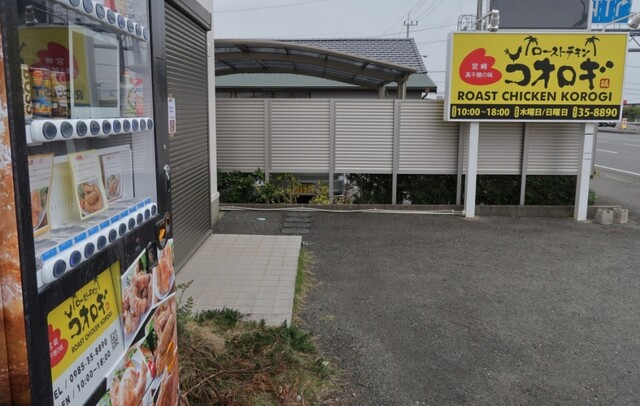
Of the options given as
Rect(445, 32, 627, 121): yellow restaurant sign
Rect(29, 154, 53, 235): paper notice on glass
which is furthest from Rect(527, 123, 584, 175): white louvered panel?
Rect(29, 154, 53, 235): paper notice on glass

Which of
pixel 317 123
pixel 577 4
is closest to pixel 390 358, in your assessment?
pixel 317 123

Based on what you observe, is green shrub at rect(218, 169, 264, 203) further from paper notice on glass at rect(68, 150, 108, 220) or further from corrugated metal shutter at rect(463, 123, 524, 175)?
paper notice on glass at rect(68, 150, 108, 220)

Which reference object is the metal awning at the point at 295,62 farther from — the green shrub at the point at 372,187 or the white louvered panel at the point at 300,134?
the green shrub at the point at 372,187

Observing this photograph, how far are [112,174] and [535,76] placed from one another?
26.0 feet

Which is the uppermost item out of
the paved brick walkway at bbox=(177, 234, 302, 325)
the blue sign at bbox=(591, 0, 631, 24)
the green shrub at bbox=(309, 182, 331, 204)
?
the blue sign at bbox=(591, 0, 631, 24)

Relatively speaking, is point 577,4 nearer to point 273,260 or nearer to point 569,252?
point 569,252

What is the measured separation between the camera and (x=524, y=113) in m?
8.59

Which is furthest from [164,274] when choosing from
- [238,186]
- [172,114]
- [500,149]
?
[500,149]

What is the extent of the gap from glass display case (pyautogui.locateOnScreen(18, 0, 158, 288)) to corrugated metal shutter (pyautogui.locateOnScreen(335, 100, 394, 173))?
23.3ft

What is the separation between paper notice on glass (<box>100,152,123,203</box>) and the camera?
2.14 metres

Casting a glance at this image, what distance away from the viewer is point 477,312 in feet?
16.0

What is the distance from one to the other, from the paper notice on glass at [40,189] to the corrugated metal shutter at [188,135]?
372 cm

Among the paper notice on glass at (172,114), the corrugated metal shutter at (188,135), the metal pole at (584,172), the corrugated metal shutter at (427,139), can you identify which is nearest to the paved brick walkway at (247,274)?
the corrugated metal shutter at (188,135)

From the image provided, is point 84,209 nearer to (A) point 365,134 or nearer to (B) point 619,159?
(A) point 365,134
